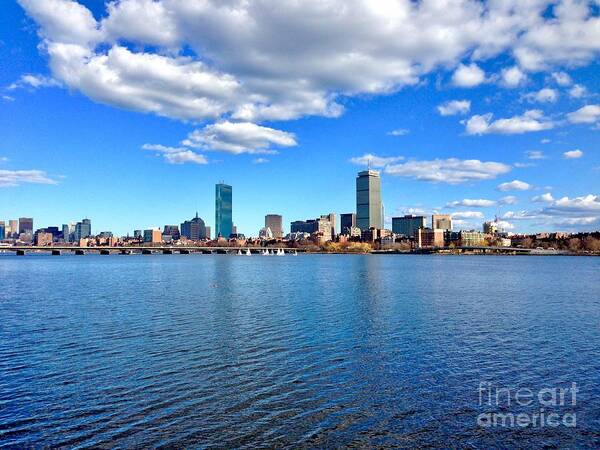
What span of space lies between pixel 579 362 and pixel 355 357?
13.1 meters

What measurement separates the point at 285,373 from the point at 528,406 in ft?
38.1

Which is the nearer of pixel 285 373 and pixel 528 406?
pixel 528 406

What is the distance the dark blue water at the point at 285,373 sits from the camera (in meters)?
17.9

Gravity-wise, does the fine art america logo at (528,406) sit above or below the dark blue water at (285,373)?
below

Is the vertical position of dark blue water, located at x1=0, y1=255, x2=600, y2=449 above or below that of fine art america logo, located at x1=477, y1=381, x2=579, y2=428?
above

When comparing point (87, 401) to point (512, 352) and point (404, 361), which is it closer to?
point (404, 361)

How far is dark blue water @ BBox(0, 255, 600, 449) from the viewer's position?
17875mm

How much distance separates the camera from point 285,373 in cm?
2533

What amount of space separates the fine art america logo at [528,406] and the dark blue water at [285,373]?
0.24 m

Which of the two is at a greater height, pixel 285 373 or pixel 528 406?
pixel 285 373

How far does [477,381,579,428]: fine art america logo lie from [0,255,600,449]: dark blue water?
24 centimetres

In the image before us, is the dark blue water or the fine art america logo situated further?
the fine art america logo

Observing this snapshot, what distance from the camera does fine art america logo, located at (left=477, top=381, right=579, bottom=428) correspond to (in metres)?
19.3

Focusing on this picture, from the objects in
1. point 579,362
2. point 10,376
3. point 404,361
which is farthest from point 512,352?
point 10,376
